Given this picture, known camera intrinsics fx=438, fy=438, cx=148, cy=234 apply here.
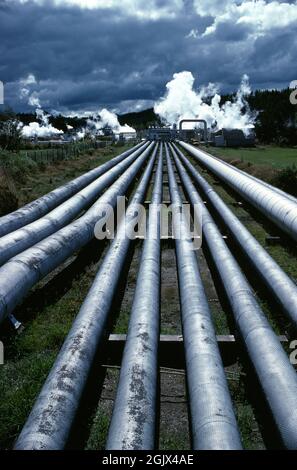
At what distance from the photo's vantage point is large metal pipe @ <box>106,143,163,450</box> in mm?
4656

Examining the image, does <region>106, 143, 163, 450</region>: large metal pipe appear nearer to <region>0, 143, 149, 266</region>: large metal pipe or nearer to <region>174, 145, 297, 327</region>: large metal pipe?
<region>174, 145, 297, 327</region>: large metal pipe

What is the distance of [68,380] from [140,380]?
900 millimetres

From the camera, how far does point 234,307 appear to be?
7.42 metres

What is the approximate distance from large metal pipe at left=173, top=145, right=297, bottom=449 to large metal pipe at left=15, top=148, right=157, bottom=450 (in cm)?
223

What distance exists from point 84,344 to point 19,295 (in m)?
1.99

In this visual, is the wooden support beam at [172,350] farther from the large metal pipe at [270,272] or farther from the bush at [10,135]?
the bush at [10,135]

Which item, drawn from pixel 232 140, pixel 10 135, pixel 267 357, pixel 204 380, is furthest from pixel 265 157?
pixel 204 380

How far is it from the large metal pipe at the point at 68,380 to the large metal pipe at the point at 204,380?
4.49 feet

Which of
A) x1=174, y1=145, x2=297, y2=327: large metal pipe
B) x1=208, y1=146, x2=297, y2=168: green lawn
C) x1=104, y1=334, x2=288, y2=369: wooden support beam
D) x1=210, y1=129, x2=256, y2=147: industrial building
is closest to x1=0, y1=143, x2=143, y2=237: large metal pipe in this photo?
x1=104, y1=334, x2=288, y2=369: wooden support beam

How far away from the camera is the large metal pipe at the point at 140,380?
4656mm

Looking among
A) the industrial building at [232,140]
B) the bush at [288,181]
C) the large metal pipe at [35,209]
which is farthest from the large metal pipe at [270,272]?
the industrial building at [232,140]

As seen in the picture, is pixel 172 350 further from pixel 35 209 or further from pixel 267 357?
pixel 35 209

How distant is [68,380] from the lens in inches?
216
